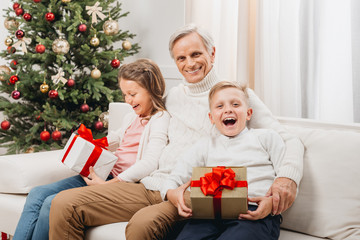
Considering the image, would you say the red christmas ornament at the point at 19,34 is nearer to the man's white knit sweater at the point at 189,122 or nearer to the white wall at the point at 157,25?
the white wall at the point at 157,25

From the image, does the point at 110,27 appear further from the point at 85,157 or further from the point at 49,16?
the point at 85,157

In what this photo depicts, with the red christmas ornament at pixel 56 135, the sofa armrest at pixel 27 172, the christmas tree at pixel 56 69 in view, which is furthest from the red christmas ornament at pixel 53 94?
the sofa armrest at pixel 27 172

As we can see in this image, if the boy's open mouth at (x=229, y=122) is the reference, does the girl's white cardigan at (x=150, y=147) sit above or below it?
below

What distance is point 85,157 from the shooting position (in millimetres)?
1746

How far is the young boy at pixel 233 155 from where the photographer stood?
136 cm

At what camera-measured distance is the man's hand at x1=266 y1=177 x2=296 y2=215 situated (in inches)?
53.6

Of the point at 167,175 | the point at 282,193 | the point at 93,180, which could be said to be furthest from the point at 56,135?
the point at 282,193

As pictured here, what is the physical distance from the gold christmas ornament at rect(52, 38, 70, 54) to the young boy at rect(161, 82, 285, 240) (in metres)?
1.58

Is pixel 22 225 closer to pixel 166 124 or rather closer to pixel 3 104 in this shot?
pixel 166 124

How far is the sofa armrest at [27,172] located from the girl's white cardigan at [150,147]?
41 cm

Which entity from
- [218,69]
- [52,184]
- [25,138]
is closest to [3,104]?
[25,138]

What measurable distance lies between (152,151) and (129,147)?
205 mm

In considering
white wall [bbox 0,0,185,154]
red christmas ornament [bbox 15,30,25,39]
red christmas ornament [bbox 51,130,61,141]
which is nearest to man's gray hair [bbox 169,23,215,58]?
white wall [bbox 0,0,185,154]

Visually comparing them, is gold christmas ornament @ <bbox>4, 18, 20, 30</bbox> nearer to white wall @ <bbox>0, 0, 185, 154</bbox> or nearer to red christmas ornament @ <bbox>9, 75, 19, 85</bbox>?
red christmas ornament @ <bbox>9, 75, 19, 85</bbox>
